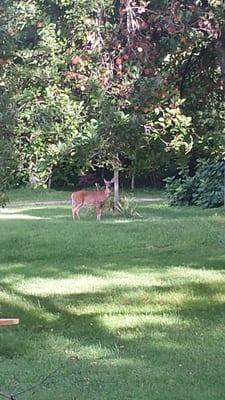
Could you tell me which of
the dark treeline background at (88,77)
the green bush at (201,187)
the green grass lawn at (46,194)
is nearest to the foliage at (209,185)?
the green bush at (201,187)

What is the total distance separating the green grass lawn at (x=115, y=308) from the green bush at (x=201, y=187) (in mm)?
4899

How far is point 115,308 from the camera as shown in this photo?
840 centimetres

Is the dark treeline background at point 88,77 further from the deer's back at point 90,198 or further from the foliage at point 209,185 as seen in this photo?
the foliage at point 209,185

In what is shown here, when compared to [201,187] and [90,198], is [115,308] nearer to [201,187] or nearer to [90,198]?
[90,198]

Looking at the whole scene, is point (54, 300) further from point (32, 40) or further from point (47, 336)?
point (32, 40)

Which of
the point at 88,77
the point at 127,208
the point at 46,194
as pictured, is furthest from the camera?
the point at 46,194

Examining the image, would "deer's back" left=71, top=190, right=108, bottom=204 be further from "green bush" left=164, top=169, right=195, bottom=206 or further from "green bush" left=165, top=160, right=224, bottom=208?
"green bush" left=164, top=169, right=195, bottom=206

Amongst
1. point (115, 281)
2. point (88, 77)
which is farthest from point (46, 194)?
point (88, 77)

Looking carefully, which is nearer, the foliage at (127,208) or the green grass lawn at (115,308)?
the green grass lawn at (115,308)

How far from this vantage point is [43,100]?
6.19 m

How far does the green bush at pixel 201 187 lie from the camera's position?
21.4m

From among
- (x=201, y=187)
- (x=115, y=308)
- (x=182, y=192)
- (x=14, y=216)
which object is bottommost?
(x=115, y=308)

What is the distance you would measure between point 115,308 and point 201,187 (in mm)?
13833

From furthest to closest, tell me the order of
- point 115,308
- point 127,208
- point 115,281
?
point 127,208 → point 115,281 → point 115,308
